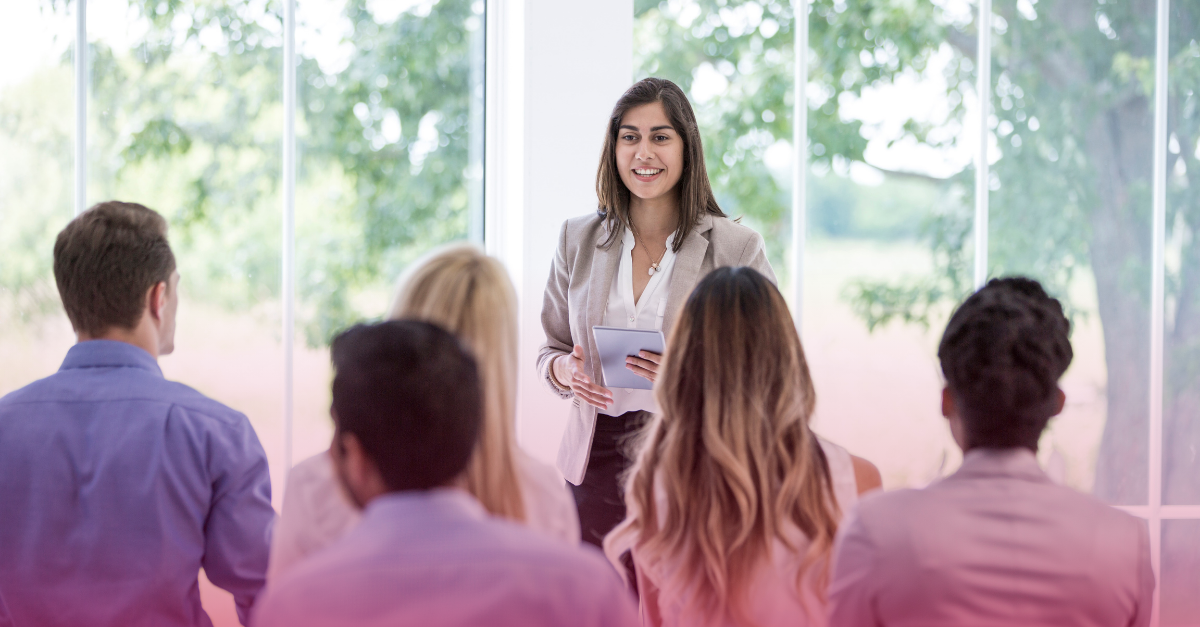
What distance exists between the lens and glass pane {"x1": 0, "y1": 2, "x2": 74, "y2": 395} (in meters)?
2.97

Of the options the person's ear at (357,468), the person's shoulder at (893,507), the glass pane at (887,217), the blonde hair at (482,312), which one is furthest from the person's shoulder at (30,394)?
the glass pane at (887,217)

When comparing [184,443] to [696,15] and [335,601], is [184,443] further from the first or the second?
[696,15]

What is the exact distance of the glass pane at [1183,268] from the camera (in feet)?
11.3

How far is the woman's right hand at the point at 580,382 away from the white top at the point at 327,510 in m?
0.89

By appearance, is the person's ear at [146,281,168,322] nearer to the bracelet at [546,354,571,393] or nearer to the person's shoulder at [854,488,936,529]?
the bracelet at [546,354,571,393]

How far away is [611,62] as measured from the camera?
3.15m

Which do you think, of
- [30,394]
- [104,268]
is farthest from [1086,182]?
[30,394]

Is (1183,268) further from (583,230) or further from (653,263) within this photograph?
(583,230)

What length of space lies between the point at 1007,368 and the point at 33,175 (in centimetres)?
311

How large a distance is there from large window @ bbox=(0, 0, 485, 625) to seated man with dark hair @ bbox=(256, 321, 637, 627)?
2222 millimetres

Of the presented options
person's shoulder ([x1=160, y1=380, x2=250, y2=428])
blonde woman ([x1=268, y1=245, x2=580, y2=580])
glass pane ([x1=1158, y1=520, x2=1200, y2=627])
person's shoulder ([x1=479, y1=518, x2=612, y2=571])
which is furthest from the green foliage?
glass pane ([x1=1158, y1=520, x2=1200, y2=627])

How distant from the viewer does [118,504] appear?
1.55 metres

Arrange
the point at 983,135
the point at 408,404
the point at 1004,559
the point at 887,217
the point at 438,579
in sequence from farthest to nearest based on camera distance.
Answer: the point at 887,217
the point at 983,135
the point at 1004,559
the point at 408,404
the point at 438,579

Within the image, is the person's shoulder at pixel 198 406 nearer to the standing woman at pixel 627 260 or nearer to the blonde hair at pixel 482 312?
the blonde hair at pixel 482 312
